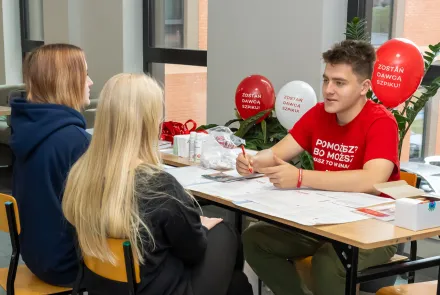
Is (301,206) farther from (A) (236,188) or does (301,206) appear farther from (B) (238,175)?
(B) (238,175)

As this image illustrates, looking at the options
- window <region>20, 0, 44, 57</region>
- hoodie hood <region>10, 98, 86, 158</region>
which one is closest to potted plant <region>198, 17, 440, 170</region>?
hoodie hood <region>10, 98, 86, 158</region>

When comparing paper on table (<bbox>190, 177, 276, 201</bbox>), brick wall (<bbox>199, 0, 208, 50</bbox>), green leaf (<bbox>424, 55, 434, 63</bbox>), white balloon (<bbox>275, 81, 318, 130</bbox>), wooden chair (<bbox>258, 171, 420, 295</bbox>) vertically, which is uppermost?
brick wall (<bbox>199, 0, 208, 50</bbox>)

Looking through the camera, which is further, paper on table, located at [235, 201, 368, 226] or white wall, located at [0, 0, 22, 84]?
white wall, located at [0, 0, 22, 84]

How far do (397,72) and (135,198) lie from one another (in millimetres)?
1915

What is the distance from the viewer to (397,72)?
3264mm

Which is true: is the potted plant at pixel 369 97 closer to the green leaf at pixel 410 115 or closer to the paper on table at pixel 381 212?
the green leaf at pixel 410 115

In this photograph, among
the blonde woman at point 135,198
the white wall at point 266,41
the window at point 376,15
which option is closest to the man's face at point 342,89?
the blonde woman at point 135,198

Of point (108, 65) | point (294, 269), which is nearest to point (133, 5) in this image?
point (108, 65)

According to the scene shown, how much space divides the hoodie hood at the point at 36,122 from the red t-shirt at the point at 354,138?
0.99 metres

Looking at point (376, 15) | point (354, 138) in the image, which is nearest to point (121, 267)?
point (354, 138)

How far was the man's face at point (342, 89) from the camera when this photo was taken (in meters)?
2.54

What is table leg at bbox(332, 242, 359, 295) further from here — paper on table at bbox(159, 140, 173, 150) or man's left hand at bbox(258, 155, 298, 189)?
paper on table at bbox(159, 140, 173, 150)

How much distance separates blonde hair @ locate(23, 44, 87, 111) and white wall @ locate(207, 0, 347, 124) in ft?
6.56

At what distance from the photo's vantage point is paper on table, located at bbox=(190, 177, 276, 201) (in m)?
2.35
